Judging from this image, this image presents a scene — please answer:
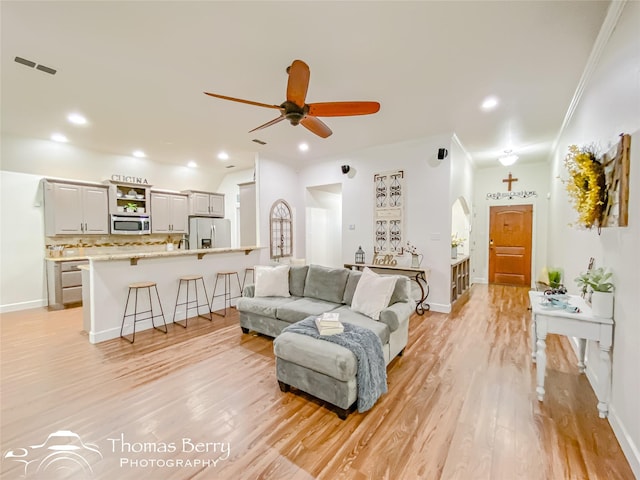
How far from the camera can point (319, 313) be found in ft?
10.0

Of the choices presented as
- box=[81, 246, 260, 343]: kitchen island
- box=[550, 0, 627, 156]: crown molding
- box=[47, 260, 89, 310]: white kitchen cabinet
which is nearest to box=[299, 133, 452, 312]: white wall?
box=[550, 0, 627, 156]: crown molding

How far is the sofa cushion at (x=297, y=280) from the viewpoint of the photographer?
12.5 ft

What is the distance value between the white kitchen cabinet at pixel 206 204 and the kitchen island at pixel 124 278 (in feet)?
9.17

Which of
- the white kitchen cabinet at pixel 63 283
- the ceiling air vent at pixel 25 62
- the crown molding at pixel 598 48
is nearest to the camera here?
the crown molding at pixel 598 48

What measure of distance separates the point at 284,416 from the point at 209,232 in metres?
5.89

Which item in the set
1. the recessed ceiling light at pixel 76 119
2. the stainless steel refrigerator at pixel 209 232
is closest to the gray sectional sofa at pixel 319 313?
the recessed ceiling light at pixel 76 119

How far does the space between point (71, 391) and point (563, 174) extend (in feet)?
22.2

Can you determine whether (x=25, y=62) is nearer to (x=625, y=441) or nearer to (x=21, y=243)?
(x=21, y=243)

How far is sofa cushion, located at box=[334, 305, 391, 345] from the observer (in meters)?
2.52

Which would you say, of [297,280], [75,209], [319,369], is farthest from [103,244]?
[319,369]

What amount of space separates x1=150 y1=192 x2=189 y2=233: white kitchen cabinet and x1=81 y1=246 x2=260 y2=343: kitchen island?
258 cm

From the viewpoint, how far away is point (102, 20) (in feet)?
7.09

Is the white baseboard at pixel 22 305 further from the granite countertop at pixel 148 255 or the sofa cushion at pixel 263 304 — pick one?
the sofa cushion at pixel 263 304

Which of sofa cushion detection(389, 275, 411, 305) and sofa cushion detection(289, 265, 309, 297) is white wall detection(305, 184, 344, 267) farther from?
sofa cushion detection(389, 275, 411, 305)
